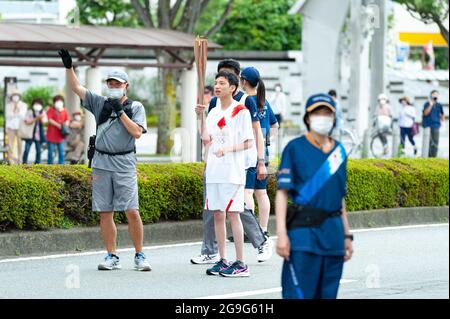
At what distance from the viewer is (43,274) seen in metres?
11.6

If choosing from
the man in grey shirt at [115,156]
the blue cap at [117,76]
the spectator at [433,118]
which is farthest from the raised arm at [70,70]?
the spectator at [433,118]

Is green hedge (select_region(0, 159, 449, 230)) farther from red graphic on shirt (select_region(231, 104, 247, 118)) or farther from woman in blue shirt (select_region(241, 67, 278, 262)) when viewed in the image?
red graphic on shirt (select_region(231, 104, 247, 118))

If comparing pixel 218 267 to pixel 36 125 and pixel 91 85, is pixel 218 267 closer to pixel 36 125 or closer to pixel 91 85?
pixel 91 85

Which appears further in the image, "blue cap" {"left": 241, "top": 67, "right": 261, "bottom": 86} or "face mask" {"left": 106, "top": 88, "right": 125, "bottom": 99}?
"blue cap" {"left": 241, "top": 67, "right": 261, "bottom": 86}

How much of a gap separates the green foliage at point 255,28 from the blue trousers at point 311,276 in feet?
165

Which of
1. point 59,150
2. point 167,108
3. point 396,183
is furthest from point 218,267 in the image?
point 167,108

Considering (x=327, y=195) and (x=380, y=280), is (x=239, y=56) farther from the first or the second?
(x=327, y=195)

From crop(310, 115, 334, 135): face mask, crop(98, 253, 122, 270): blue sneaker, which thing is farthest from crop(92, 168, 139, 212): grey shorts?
crop(310, 115, 334, 135): face mask

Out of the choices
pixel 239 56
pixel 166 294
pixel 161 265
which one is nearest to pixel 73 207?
pixel 161 265

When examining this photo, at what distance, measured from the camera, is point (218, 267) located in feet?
38.5

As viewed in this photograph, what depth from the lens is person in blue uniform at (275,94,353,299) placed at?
765 cm

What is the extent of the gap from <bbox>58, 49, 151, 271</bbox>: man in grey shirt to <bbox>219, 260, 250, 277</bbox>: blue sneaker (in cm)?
77

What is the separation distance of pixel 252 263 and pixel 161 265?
0.99 meters

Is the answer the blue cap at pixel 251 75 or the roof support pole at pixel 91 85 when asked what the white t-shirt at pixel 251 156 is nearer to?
the blue cap at pixel 251 75
